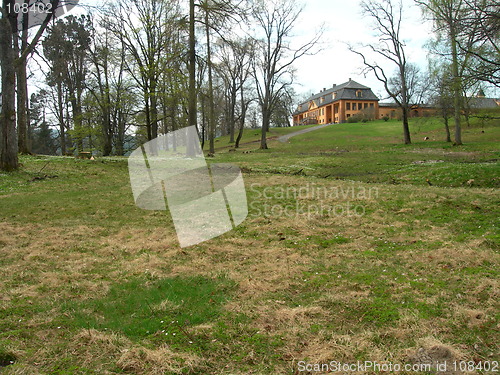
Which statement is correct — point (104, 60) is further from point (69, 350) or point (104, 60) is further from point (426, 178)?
point (69, 350)

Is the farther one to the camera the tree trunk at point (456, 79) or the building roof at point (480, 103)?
the building roof at point (480, 103)

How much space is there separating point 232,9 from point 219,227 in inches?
517

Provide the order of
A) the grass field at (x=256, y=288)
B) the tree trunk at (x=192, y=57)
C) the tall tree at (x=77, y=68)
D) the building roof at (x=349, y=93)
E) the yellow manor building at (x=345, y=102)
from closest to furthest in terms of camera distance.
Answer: the grass field at (x=256, y=288) → the tree trunk at (x=192, y=57) → the tall tree at (x=77, y=68) → the yellow manor building at (x=345, y=102) → the building roof at (x=349, y=93)

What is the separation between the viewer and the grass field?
307 centimetres

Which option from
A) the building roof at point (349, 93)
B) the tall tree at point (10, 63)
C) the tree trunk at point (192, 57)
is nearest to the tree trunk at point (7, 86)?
the tall tree at point (10, 63)

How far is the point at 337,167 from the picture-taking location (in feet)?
60.2

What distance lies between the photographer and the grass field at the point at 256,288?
3066 millimetres

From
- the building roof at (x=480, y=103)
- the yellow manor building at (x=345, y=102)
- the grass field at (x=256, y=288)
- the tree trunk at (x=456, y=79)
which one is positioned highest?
the yellow manor building at (x=345, y=102)

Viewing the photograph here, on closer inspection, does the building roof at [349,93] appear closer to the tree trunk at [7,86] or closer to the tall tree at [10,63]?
the tall tree at [10,63]

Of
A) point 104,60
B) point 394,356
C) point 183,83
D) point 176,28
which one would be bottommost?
point 394,356

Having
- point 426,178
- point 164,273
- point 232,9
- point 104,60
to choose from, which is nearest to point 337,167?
point 426,178

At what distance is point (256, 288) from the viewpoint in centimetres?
459

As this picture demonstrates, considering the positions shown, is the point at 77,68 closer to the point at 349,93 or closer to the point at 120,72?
the point at 120,72

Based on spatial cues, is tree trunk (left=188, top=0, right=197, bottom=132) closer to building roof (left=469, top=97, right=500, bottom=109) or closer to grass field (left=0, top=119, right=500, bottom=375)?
grass field (left=0, top=119, right=500, bottom=375)
